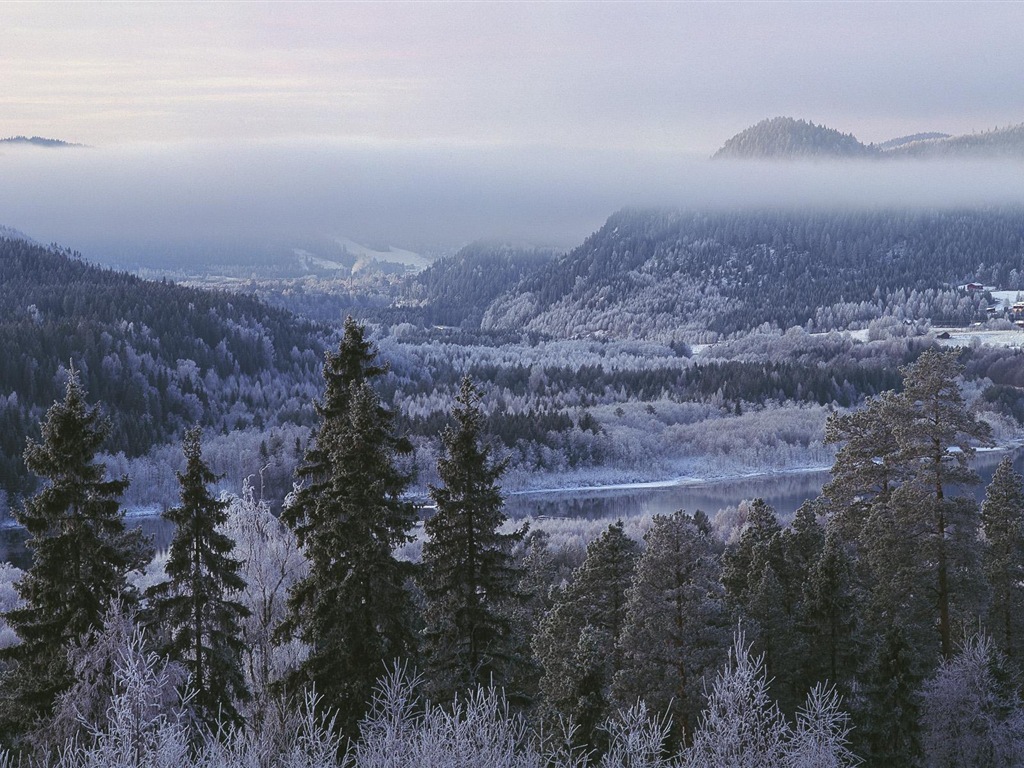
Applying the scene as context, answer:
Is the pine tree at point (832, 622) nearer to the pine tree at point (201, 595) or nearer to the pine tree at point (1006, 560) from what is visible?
the pine tree at point (1006, 560)

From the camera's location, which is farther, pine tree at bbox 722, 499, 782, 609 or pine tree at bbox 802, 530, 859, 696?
pine tree at bbox 722, 499, 782, 609

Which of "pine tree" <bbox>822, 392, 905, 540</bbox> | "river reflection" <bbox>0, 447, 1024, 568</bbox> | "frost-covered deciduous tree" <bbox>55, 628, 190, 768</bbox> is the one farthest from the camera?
"river reflection" <bbox>0, 447, 1024, 568</bbox>

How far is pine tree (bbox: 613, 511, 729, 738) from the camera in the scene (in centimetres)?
3108

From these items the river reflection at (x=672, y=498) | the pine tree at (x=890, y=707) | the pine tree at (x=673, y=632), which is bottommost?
the river reflection at (x=672, y=498)

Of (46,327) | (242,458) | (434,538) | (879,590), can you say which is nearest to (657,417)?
(242,458)

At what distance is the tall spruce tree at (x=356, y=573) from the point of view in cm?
2412

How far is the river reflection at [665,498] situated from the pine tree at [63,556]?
8159 cm

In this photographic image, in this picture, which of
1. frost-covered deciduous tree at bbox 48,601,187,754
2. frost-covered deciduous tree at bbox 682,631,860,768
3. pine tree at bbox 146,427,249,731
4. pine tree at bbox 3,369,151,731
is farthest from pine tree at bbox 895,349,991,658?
pine tree at bbox 3,369,151,731

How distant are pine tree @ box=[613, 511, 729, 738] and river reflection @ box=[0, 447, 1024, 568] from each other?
239ft

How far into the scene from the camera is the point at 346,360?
25.9 m

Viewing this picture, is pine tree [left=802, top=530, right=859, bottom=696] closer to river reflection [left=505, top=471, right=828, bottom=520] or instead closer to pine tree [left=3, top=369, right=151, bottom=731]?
pine tree [left=3, top=369, right=151, bottom=731]

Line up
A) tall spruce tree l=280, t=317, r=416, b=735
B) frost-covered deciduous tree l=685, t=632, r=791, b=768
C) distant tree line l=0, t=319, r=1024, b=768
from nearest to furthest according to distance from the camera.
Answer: frost-covered deciduous tree l=685, t=632, r=791, b=768
distant tree line l=0, t=319, r=1024, b=768
tall spruce tree l=280, t=317, r=416, b=735

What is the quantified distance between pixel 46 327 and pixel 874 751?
179203 millimetres

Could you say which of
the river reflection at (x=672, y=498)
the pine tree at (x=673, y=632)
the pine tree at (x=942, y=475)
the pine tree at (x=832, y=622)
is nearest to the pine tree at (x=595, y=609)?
the pine tree at (x=673, y=632)
